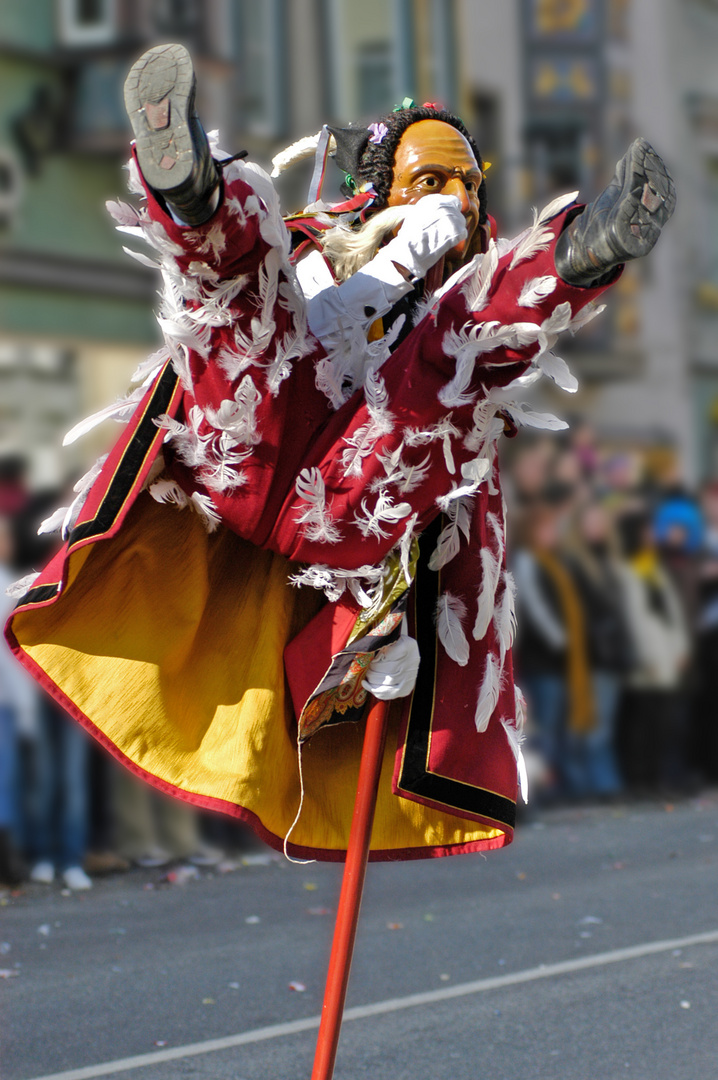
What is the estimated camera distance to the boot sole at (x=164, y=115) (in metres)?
1.98

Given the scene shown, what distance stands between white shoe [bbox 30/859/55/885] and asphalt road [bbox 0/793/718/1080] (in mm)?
103

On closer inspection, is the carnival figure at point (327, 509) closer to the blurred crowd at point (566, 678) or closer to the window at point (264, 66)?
the blurred crowd at point (566, 678)

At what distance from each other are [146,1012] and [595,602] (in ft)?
15.9

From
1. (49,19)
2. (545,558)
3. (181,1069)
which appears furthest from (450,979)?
(49,19)

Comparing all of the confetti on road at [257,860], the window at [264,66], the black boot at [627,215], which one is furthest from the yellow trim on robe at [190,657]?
the window at [264,66]

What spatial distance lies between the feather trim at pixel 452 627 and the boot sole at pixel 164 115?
975 mm

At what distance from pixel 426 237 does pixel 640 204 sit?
47cm

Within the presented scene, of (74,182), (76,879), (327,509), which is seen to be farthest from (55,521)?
(74,182)

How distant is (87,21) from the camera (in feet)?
33.1

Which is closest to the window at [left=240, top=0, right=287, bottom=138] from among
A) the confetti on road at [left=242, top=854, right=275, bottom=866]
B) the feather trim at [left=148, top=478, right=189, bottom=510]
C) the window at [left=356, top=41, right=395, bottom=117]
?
the window at [left=356, top=41, right=395, bottom=117]

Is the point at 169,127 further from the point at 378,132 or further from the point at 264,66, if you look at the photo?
the point at 264,66

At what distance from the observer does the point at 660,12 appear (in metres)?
17.6

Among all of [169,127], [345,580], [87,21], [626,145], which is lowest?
[345,580]

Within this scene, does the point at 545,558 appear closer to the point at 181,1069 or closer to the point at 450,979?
the point at 450,979
